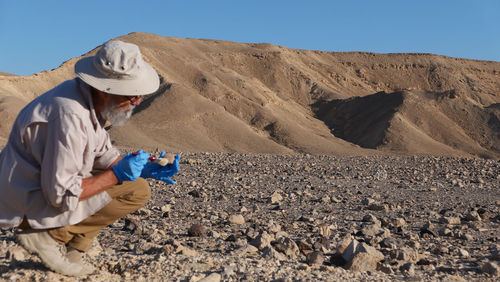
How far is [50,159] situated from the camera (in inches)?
126

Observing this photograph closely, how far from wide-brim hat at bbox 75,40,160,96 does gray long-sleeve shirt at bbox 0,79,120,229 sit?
0.09 metres

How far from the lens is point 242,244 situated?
5.01 meters

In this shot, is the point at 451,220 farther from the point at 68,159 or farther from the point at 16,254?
the point at 68,159

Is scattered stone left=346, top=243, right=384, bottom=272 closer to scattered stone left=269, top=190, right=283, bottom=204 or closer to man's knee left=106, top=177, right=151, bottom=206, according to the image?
man's knee left=106, top=177, right=151, bottom=206

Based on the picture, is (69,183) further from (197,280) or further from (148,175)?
(197,280)

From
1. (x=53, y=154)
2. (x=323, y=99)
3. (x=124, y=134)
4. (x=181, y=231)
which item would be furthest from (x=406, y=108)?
(x=53, y=154)

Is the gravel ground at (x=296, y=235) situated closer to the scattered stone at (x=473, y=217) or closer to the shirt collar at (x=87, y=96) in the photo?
the scattered stone at (x=473, y=217)

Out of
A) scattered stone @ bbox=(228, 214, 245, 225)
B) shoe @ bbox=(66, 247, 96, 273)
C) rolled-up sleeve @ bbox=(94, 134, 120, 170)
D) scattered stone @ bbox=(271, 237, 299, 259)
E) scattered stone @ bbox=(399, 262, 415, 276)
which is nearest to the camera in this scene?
shoe @ bbox=(66, 247, 96, 273)

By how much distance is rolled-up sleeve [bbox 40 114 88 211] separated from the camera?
10.4 ft

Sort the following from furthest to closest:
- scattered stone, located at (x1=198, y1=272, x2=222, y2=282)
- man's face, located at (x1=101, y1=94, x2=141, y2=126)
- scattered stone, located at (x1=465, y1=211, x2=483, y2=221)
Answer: scattered stone, located at (x1=465, y1=211, x2=483, y2=221) < scattered stone, located at (x1=198, y1=272, x2=222, y2=282) < man's face, located at (x1=101, y1=94, x2=141, y2=126)

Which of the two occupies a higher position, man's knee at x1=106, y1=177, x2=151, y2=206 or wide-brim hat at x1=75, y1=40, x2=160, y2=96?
wide-brim hat at x1=75, y1=40, x2=160, y2=96

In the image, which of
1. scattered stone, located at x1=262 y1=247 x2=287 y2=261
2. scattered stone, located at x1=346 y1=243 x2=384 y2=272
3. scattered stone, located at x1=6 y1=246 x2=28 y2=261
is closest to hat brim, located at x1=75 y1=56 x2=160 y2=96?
scattered stone, located at x1=6 y1=246 x2=28 y2=261

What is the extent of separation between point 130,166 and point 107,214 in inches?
18.2

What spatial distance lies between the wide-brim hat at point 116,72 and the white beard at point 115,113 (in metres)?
0.17
